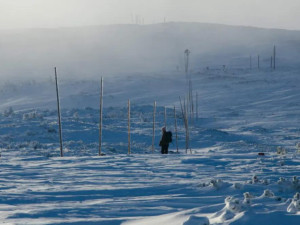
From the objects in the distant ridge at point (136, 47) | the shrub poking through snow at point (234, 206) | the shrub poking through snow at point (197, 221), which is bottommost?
the shrub poking through snow at point (197, 221)

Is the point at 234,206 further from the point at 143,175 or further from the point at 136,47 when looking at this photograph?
the point at 136,47

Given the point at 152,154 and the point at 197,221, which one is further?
the point at 152,154

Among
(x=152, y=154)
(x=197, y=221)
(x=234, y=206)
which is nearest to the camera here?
(x=197, y=221)

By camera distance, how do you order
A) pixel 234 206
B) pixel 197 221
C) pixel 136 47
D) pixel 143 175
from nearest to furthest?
pixel 197 221
pixel 234 206
pixel 143 175
pixel 136 47

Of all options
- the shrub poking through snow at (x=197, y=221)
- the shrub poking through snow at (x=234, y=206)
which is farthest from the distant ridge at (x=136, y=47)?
the shrub poking through snow at (x=197, y=221)

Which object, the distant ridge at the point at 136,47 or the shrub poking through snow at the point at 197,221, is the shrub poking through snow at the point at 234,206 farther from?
the distant ridge at the point at 136,47

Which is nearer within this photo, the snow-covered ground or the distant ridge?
the snow-covered ground

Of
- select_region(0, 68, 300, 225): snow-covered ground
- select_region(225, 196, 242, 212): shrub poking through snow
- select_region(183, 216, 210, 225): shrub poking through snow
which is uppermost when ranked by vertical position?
select_region(225, 196, 242, 212): shrub poking through snow

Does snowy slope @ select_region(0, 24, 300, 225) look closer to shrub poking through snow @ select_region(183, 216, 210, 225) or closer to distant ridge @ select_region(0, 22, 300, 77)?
shrub poking through snow @ select_region(183, 216, 210, 225)

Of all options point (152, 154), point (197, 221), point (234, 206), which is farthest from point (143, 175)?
point (152, 154)

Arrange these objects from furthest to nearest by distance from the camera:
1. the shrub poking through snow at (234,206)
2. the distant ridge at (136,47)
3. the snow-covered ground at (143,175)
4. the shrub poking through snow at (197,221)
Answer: the distant ridge at (136,47) < the snow-covered ground at (143,175) < the shrub poking through snow at (234,206) < the shrub poking through snow at (197,221)

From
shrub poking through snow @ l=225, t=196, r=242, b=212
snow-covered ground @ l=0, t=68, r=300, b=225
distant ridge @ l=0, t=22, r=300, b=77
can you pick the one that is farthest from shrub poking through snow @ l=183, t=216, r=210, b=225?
distant ridge @ l=0, t=22, r=300, b=77

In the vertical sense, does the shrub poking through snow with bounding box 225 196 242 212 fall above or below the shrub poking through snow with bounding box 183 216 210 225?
above

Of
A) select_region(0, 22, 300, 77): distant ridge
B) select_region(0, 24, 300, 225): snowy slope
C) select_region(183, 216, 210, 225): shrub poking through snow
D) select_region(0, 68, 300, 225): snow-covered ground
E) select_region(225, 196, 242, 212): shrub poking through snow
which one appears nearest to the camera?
select_region(183, 216, 210, 225): shrub poking through snow
